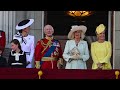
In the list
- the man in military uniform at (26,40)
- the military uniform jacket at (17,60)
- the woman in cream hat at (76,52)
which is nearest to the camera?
the military uniform jacket at (17,60)

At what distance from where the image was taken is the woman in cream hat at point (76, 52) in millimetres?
4449

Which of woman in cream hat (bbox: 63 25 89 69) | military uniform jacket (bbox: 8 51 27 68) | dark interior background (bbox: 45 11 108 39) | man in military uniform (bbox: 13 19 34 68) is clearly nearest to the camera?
military uniform jacket (bbox: 8 51 27 68)

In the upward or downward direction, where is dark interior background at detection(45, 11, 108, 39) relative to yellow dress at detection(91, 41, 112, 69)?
upward

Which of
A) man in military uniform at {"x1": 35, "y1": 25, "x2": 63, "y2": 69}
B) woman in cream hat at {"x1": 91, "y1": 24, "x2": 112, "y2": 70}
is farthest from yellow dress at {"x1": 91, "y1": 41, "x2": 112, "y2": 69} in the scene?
man in military uniform at {"x1": 35, "y1": 25, "x2": 63, "y2": 69}

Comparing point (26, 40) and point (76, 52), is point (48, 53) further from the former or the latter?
point (26, 40)

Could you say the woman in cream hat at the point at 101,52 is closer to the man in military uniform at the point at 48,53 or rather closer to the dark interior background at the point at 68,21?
the man in military uniform at the point at 48,53

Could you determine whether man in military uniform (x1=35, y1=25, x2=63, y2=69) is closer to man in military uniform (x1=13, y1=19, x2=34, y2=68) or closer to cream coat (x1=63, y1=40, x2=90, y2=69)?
cream coat (x1=63, y1=40, x2=90, y2=69)

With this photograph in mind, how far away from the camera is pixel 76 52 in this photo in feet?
14.8

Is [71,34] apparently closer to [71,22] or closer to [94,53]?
[94,53]

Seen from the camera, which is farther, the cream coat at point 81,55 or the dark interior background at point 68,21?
the dark interior background at point 68,21

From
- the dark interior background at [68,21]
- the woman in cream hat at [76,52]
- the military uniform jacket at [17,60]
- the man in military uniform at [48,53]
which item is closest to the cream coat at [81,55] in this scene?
the woman in cream hat at [76,52]

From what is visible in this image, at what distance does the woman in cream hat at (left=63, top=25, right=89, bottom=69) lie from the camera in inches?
175

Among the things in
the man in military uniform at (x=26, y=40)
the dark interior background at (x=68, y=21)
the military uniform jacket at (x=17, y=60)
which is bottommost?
the military uniform jacket at (x=17, y=60)
